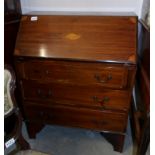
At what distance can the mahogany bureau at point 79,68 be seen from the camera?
147 centimetres

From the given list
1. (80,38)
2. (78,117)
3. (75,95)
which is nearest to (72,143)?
(78,117)

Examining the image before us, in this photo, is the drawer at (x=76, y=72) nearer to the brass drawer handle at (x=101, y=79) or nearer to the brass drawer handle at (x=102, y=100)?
the brass drawer handle at (x=101, y=79)

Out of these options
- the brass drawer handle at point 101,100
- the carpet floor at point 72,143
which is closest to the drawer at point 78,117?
the brass drawer handle at point 101,100

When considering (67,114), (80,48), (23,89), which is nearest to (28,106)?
(23,89)

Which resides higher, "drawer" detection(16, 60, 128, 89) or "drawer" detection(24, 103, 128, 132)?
"drawer" detection(16, 60, 128, 89)

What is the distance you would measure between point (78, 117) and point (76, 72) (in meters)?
0.44

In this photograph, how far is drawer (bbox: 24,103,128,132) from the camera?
1.66m

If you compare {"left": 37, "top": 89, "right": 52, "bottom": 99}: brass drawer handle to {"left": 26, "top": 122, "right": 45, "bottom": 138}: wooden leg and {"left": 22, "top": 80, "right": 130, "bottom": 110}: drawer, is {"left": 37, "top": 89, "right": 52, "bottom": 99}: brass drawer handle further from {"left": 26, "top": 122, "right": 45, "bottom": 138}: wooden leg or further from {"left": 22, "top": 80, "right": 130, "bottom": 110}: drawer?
{"left": 26, "top": 122, "right": 45, "bottom": 138}: wooden leg

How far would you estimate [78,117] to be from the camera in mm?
1740

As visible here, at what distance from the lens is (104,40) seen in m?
1.52

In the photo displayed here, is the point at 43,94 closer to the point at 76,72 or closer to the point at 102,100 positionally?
the point at 76,72

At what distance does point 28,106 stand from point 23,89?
0.18 meters

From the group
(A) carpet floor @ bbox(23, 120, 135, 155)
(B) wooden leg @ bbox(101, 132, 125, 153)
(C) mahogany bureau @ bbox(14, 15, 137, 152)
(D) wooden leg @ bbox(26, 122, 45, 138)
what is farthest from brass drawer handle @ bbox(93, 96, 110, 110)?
(D) wooden leg @ bbox(26, 122, 45, 138)

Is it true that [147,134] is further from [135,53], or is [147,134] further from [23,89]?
[23,89]
